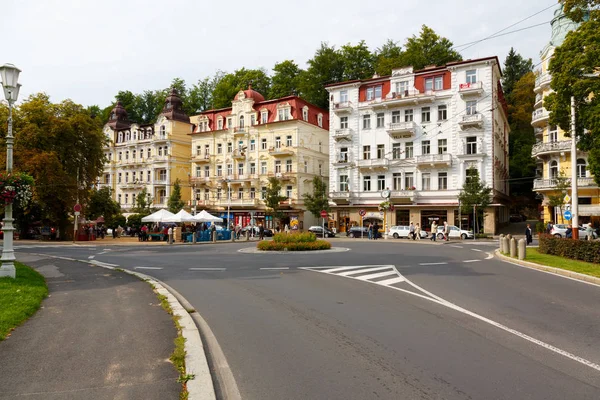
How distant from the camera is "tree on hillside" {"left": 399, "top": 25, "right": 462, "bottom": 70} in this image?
2432 inches

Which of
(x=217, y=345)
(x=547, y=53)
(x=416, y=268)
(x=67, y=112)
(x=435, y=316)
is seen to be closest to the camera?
(x=217, y=345)

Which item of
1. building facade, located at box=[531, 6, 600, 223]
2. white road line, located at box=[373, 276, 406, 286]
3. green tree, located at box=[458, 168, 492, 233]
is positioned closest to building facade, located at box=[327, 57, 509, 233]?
green tree, located at box=[458, 168, 492, 233]

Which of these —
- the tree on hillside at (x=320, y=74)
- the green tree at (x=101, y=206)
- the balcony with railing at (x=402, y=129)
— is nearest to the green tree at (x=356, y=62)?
the tree on hillside at (x=320, y=74)

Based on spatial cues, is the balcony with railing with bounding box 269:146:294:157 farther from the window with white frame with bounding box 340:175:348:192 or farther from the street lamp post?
the street lamp post

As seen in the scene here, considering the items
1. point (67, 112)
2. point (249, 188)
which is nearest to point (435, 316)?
point (67, 112)

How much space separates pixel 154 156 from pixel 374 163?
1501 inches

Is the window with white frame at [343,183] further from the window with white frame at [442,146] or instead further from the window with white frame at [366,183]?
the window with white frame at [442,146]

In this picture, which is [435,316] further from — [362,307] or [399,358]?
[399,358]

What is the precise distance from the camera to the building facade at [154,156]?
234ft

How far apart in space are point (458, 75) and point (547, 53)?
9131mm

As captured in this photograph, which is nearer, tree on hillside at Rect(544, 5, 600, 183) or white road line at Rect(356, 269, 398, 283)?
white road line at Rect(356, 269, 398, 283)

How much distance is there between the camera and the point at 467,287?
460 inches

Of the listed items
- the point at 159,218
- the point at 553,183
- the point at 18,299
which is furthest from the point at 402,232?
the point at 18,299

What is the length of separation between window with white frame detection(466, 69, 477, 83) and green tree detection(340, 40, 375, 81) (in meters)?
22.0
